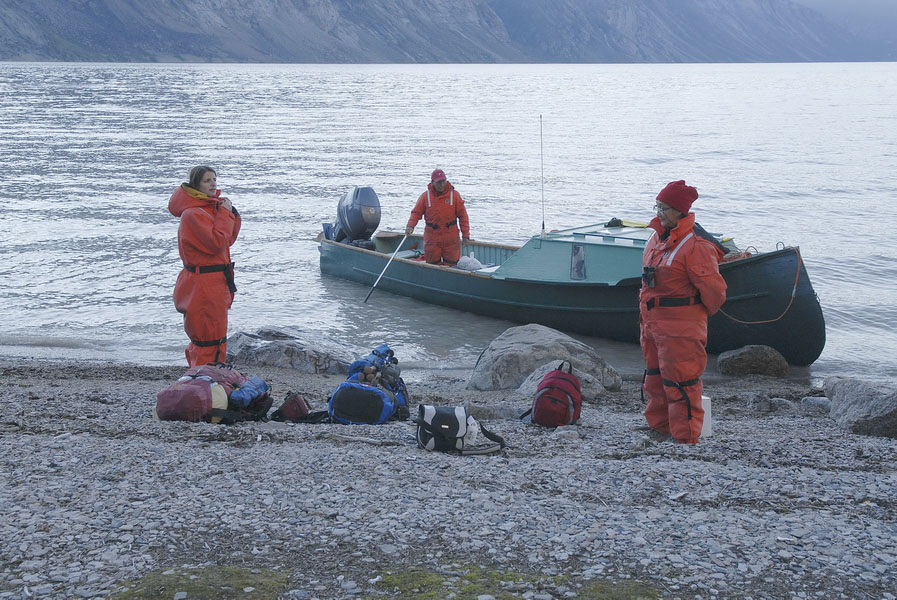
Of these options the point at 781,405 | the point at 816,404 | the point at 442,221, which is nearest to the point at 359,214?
the point at 442,221

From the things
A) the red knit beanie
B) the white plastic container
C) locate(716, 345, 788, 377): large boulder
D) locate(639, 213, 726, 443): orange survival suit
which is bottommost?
locate(716, 345, 788, 377): large boulder

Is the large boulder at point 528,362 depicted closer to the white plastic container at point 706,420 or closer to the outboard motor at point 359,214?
the white plastic container at point 706,420

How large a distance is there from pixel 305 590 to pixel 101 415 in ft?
13.1

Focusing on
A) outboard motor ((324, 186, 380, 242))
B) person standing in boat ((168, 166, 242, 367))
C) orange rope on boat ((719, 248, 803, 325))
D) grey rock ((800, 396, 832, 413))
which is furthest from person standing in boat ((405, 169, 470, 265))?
grey rock ((800, 396, 832, 413))

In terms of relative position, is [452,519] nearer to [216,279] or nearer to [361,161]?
[216,279]

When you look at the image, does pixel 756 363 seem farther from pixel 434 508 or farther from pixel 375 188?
pixel 375 188

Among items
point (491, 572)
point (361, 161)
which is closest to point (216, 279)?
point (491, 572)

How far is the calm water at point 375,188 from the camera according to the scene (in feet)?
48.5

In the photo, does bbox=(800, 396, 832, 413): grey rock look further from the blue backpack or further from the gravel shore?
the blue backpack

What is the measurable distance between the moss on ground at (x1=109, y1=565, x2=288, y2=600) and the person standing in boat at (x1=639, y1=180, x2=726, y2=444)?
11.5 ft

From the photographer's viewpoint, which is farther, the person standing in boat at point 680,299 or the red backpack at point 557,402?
the red backpack at point 557,402

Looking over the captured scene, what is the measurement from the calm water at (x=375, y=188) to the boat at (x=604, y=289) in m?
0.44

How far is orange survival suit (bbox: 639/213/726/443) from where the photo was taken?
646 cm

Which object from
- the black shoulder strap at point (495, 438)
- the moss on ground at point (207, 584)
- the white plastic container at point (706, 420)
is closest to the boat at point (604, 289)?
the white plastic container at point (706, 420)
